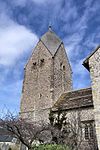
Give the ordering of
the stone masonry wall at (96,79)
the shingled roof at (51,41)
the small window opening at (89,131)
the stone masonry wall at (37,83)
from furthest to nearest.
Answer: the shingled roof at (51,41) < the stone masonry wall at (37,83) < the small window opening at (89,131) < the stone masonry wall at (96,79)

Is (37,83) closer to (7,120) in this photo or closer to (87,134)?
(87,134)

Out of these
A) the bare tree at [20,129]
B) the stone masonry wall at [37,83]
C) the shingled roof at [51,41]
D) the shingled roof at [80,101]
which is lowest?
the bare tree at [20,129]

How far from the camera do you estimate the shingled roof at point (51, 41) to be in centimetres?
3392

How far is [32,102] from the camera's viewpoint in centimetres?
3011

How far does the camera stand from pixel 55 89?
2984cm

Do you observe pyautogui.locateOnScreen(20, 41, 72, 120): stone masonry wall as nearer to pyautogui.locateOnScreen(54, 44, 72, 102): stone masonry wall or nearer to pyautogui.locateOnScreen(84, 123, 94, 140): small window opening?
pyautogui.locateOnScreen(54, 44, 72, 102): stone masonry wall

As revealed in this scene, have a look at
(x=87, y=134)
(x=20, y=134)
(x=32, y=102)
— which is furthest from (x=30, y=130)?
(x=32, y=102)

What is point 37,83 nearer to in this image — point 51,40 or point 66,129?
point 51,40

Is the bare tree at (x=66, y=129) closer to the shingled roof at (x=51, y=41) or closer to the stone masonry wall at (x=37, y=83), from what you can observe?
the stone masonry wall at (x=37, y=83)

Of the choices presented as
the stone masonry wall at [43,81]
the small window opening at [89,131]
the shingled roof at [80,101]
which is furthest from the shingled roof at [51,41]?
the small window opening at [89,131]

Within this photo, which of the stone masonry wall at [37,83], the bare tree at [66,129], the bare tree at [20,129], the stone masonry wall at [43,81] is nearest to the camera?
the bare tree at [20,129]

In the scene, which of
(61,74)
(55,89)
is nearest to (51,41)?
(61,74)

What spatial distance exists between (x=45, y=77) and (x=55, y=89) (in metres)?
2.67

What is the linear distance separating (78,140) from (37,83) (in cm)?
1388
